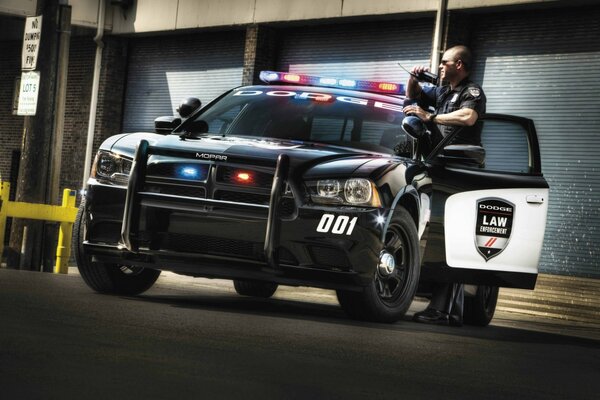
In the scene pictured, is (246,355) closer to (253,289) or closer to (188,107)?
(188,107)

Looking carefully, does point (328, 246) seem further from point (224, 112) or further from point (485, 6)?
point (485, 6)

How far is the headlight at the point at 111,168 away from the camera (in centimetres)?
839

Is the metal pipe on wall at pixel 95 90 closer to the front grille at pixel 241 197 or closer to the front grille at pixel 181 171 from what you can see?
the front grille at pixel 181 171

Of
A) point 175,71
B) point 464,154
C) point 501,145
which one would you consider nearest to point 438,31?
point 501,145

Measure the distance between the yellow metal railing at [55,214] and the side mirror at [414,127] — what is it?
21.9 feet

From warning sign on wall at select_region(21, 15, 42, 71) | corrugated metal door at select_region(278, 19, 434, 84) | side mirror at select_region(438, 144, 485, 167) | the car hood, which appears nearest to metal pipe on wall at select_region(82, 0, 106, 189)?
corrugated metal door at select_region(278, 19, 434, 84)

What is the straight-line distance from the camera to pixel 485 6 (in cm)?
1889

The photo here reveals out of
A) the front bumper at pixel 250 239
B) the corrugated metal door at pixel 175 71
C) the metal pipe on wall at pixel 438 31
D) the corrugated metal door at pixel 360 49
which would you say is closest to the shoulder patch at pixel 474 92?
the front bumper at pixel 250 239

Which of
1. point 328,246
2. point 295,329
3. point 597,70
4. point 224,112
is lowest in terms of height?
point 295,329

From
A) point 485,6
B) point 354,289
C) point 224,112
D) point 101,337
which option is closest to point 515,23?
point 485,6

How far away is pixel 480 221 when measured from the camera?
9219mm

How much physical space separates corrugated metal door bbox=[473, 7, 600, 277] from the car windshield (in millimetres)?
8800

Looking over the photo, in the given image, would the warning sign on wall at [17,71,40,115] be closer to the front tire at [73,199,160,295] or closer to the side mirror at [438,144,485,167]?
the front tire at [73,199,160,295]

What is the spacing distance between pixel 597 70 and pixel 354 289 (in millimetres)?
10577
